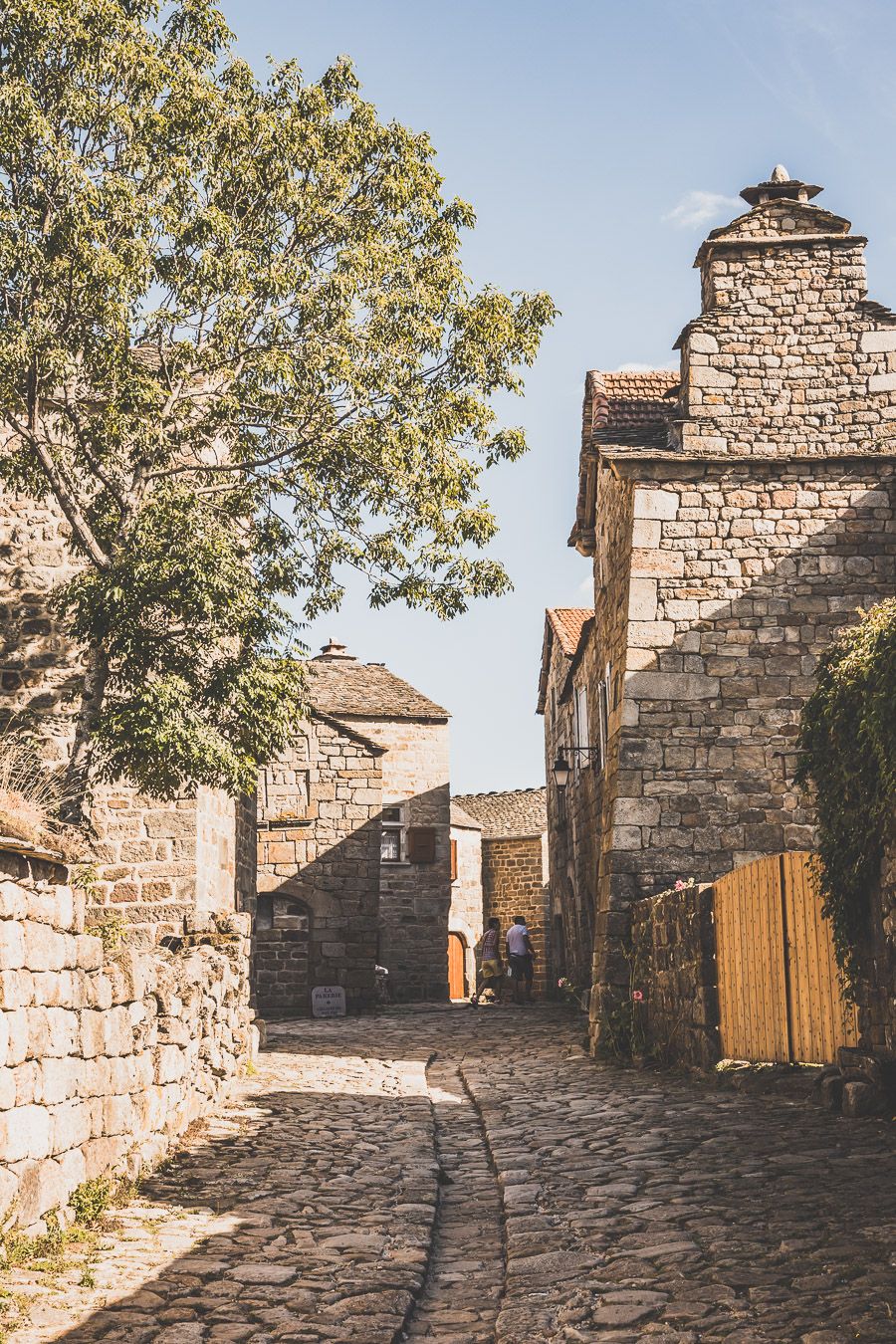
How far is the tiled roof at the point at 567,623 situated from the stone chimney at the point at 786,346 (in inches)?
350

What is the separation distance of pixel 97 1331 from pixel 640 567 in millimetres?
9810

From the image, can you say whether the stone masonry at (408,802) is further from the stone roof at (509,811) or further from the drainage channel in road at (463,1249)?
the drainage channel in road at (463,1249)

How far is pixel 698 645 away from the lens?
12.7 m

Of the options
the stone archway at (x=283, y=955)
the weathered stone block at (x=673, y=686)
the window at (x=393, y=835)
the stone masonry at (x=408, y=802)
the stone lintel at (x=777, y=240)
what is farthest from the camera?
the window at (x=393, y=835)

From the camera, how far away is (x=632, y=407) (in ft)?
51.0

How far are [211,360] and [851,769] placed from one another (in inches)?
265

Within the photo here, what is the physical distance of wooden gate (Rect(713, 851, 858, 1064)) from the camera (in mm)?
8289

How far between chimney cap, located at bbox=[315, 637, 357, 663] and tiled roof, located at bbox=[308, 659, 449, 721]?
0.05m

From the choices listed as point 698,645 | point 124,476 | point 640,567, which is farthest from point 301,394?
point 698,645

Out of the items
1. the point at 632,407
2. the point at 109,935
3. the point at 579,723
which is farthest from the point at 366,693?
the point at 109,935

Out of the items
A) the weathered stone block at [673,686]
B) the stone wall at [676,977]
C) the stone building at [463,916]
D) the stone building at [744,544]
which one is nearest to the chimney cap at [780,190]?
the stone building at [744,544]

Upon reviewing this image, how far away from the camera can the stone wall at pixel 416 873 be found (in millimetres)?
24781

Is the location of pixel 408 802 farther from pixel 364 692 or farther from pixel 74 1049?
pixel 74 1049

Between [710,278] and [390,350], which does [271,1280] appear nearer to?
[390,350]
